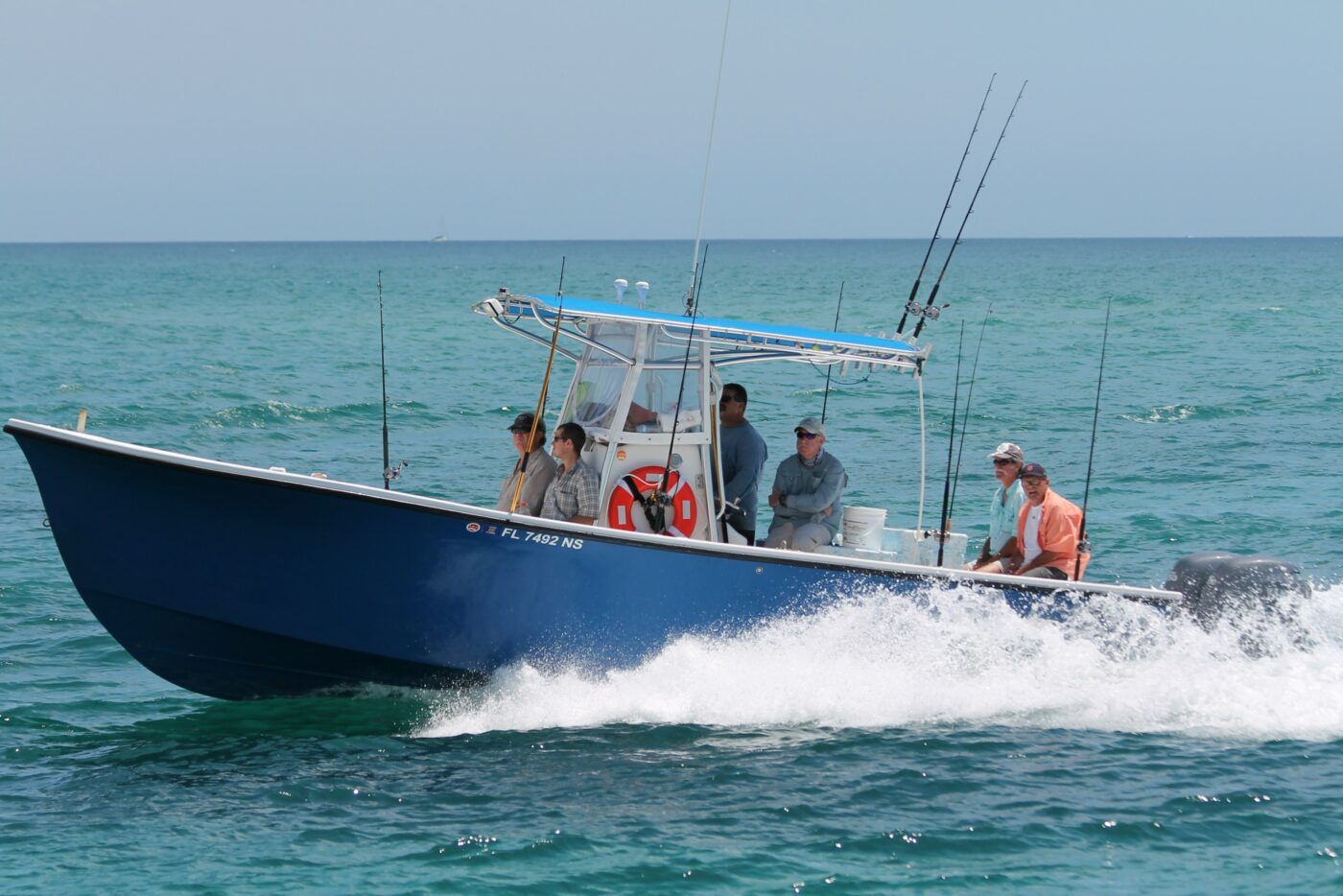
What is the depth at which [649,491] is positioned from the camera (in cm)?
908

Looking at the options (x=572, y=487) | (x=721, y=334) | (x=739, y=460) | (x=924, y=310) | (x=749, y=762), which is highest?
(x=924, y=310)

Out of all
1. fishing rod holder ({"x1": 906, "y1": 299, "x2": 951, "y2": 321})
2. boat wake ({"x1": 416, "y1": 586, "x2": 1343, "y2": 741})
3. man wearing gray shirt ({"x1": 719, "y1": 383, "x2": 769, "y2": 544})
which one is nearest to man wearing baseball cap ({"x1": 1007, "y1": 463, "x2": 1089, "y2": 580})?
boat wake ({"x1": 416, "y1": 586, "x2": 1343, "y2": 741})

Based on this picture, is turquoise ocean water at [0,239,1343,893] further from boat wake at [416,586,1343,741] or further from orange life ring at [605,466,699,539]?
orange life ring at [605,466,699,539]

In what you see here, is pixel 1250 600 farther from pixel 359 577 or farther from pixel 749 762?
pixel 359 577

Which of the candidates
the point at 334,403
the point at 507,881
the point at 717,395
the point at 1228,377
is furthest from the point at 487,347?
the point at 507,881

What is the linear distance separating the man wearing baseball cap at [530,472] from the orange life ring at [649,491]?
0.40 meters

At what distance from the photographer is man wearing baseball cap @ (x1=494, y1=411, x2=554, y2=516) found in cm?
897

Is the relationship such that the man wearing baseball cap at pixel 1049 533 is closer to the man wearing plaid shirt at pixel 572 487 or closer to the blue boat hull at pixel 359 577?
the blue boat hull at pixel 359 577

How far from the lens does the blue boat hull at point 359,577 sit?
27.4 ft

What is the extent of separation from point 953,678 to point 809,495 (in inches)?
54.5

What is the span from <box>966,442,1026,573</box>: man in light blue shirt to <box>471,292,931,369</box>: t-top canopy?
2.74 feet

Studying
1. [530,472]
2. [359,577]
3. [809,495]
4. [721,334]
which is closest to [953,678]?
[809,495]

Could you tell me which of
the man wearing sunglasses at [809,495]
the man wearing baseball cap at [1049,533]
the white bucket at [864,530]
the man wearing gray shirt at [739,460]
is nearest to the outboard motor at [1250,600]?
the man wearing baseball cap at [1049,533]

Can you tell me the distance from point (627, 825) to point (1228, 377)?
90.9ft
